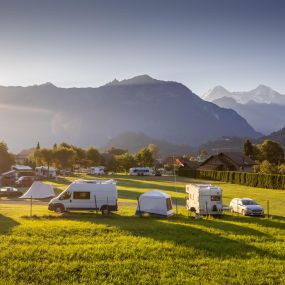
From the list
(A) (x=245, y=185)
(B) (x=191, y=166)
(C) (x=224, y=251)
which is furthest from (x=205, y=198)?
(B) (x=191, y=166)

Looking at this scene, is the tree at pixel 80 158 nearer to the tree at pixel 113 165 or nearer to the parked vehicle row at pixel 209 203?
the tree at pixel 113 165

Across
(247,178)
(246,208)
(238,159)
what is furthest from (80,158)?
(246,208)

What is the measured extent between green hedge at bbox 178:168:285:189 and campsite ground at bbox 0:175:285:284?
4682 cm

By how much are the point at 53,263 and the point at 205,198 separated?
19.2m

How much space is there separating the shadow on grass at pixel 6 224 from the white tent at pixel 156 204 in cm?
1028

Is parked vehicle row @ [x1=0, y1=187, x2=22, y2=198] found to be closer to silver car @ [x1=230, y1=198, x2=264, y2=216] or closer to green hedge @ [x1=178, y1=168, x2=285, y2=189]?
silver car @ [x1=230, y1=198, x2=264, y2=216]

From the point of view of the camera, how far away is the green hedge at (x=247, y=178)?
232 ft

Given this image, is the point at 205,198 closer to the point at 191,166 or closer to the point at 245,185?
the point at 245,185

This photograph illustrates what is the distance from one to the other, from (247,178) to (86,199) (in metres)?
53.1

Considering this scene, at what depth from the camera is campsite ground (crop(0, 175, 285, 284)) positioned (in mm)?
15250

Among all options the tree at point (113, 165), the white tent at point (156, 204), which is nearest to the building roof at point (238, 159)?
the tree at point (113, 165)

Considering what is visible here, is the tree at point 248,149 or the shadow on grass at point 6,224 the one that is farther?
the tree at point 248,149

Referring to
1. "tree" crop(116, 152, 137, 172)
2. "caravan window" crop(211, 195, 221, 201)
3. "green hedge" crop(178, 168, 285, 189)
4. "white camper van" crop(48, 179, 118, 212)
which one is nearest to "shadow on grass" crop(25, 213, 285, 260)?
"white camper van" crop(48, 179, 118, 212)

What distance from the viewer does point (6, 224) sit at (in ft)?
82.2
